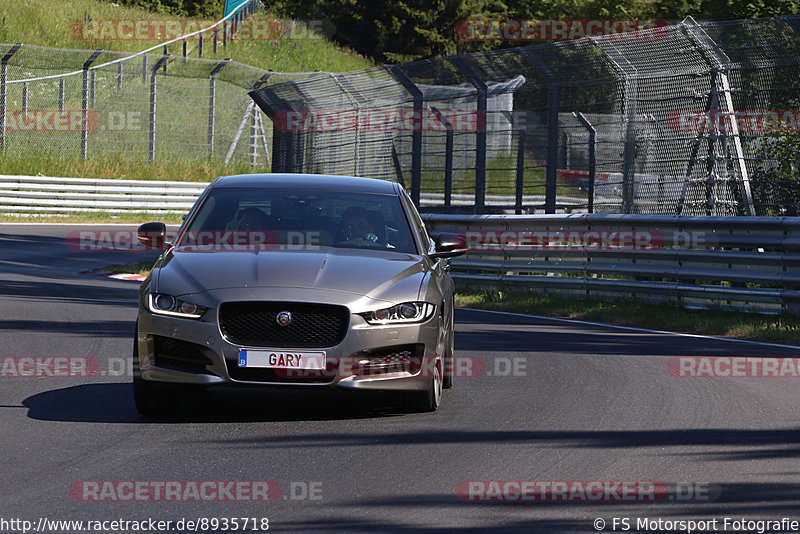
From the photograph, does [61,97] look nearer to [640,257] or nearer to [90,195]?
[90,195]

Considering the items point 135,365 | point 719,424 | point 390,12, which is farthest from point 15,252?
point 390,12

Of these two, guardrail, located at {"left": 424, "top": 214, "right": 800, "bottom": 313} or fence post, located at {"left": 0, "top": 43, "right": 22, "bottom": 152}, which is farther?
fence post, located at {"left": 0, "top": 43, "right": 22, "bottom": 152}

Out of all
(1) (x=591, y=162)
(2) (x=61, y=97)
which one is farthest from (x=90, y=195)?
(1) (x=591, y=162)

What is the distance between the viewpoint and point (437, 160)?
21.4m

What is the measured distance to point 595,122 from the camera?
A: 61.9ft

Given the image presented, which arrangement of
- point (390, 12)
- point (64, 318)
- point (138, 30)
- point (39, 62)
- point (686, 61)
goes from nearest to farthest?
point (64, 318)
point (686, 61)
point (39, 62)
point (138, 30)
point (390, 12)

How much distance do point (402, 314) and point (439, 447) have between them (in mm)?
1021

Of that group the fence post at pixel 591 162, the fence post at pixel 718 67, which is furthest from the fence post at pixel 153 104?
the fence post at pixel 718 67

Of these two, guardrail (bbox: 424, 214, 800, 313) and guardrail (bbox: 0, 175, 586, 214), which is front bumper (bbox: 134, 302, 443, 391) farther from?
guardrail (bbox: 0, 175, 586, 214)

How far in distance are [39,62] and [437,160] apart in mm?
25204

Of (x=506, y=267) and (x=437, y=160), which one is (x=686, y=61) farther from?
(x=437, y=160)

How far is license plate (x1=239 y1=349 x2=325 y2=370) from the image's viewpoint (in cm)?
746

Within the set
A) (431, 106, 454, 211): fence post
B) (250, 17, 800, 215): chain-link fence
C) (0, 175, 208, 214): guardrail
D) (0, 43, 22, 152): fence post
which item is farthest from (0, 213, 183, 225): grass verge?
(431, 106, 454, 211): fence post

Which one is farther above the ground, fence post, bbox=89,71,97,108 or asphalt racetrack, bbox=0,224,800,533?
asphalt racetrack, bbox=0,224,800,533
